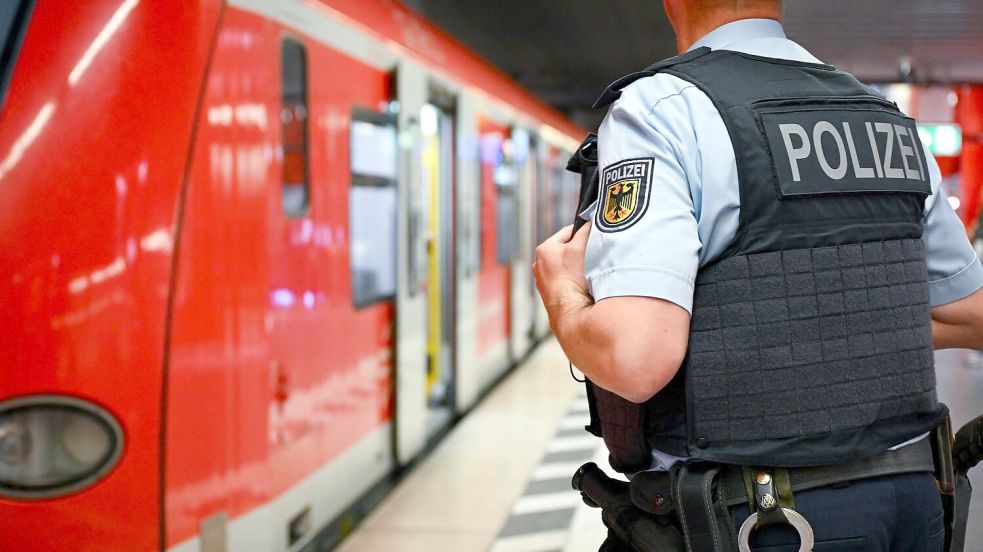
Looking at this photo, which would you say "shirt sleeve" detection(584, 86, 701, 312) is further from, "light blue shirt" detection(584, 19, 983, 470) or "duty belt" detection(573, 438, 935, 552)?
"duty belt" detection(573, 438, 935, 552)

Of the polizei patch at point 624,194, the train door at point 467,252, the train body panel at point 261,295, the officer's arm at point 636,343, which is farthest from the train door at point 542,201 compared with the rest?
the officer's arm at point 636,343

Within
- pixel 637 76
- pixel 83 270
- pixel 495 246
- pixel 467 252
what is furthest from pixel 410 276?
pixel 637 76

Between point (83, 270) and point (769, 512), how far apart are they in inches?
70.4

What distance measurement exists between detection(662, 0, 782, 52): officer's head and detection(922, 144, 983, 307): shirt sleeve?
372mm

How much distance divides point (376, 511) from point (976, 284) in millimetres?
3723

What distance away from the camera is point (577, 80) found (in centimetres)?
1973

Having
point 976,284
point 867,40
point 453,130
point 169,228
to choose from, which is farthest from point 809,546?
point 867,40

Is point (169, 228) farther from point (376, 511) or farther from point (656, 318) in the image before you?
point (376, 511)

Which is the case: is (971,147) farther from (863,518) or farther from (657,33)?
(863,518)

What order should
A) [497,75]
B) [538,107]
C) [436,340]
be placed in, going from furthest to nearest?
[538,107] < [497,75] < [436,340]

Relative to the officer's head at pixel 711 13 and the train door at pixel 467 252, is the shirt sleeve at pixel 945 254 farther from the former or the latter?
the train door at pixel 467 252

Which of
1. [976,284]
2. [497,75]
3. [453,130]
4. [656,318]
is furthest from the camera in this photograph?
[497,75]

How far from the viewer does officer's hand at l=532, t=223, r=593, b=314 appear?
1.45m

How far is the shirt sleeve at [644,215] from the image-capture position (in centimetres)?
131
